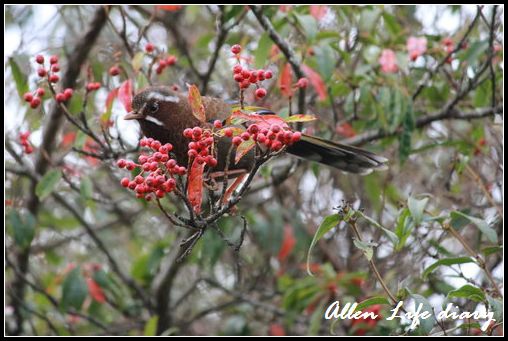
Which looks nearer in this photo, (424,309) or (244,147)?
(244,147)

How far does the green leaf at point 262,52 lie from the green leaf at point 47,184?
1615mm

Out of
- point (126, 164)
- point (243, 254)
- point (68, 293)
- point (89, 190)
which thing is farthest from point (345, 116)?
point (126, 164)

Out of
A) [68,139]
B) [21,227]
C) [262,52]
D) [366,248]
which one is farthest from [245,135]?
[68,139]

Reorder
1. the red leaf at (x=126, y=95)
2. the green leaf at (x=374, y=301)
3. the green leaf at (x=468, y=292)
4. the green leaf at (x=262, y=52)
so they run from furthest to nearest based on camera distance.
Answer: the green leaf at (x=262, y=52)
the red leaf at (x=126, y=95)
the green leaf at (x=468, y=292)
the green leaf at (x=374, y=301)

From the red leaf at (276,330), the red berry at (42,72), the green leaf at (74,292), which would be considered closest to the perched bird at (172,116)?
the red berry at (42,72)

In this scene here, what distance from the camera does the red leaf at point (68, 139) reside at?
607 centimetres

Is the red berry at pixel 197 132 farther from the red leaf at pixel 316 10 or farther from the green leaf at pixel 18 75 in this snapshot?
the red leaf at pixel 316 10

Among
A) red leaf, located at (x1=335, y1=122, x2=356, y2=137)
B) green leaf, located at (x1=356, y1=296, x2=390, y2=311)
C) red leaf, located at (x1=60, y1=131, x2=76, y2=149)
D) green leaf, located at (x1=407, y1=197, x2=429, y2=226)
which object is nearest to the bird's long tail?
red leaf, located at (x1=335, y1=122, x2=356, y2=137)

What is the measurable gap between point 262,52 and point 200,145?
199cm

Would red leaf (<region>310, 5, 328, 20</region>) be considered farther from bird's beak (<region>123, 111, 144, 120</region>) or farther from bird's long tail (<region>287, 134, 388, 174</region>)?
bird's beak (<region>123, 111, 144, 120</region>)

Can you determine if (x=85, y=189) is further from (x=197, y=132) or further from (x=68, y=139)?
(x=197, y=132)

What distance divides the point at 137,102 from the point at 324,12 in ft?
6.06

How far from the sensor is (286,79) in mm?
5039

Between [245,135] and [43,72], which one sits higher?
[43,72]
